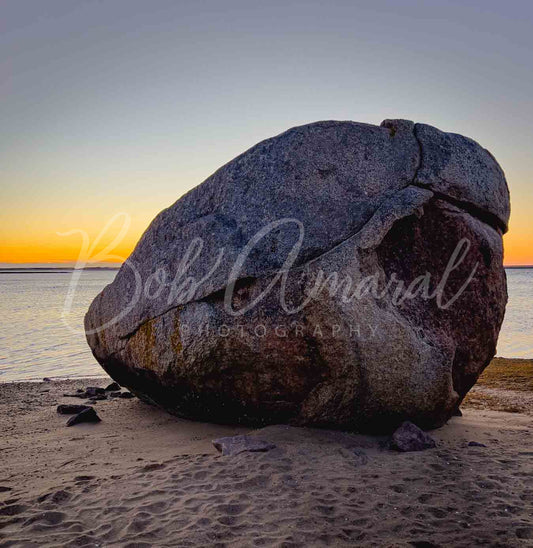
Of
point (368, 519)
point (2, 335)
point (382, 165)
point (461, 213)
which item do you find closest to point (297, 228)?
point (382, 165)

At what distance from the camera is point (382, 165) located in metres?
7.02

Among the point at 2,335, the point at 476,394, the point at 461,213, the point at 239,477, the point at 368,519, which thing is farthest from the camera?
the point at 2,335

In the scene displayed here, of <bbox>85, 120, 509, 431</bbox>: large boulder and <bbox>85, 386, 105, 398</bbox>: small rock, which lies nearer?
<bbox>85, 120, 509, 431</bbox>: large boulder

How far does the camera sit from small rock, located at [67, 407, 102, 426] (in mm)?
7879

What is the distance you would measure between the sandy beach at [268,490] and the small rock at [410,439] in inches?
5.6

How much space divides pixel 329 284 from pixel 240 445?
6.88 feet

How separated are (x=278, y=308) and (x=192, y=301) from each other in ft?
3.94

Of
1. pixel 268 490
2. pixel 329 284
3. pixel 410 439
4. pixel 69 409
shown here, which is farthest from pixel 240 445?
Result: pixel 69 409

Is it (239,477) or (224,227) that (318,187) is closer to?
(224,227)

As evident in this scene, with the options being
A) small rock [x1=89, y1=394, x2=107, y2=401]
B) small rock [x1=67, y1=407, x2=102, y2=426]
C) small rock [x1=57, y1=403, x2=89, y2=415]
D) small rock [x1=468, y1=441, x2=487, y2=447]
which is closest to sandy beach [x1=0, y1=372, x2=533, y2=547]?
small rock [x1=468, y1=441, x2=487, y2=447]

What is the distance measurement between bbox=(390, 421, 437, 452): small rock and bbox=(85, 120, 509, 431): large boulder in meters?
0.28

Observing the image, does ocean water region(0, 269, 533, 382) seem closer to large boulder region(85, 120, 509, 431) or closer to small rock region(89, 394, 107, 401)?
small rock region(89, 394, 107, 401)

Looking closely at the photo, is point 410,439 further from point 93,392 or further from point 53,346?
point 53,346

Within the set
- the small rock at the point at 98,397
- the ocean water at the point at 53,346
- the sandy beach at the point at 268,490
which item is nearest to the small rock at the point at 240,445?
the sandy beach at the point at 268,490
